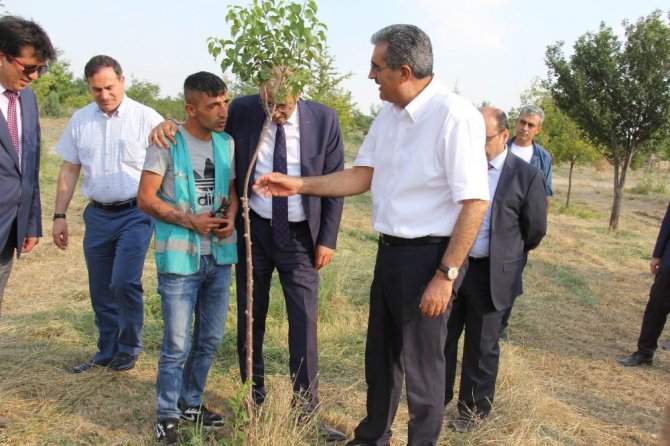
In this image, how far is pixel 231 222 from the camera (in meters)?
3.27

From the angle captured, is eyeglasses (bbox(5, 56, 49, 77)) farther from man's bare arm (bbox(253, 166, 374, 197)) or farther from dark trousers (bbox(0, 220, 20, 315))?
man's bare arm (bbox(253, 166, 374, 197))

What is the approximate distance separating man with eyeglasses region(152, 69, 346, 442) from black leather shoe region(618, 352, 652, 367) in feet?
10.4

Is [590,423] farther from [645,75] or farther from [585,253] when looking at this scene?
[645,75]

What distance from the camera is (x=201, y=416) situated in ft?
11.4

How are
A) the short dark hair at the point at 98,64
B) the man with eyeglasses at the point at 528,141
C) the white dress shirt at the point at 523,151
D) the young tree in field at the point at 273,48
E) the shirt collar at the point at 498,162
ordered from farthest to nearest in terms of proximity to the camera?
the white dress shirt at the point at 523,151, the man with eyeglasses at the point at 528,141, the short dark hair at the point at 98,64, the shirt collar at the point at 498,162, the young tree in field at the point at 273,48

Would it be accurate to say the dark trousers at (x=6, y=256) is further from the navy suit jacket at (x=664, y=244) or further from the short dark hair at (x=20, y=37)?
the navy suit jacket at (x=664, y=244)

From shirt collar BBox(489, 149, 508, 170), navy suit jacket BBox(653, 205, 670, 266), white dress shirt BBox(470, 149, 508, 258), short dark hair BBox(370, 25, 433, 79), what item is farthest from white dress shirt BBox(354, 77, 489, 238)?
navy suit jacket BBox(653, 205, 670, 266)

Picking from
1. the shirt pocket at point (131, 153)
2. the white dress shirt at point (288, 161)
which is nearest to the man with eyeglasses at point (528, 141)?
the white dress shirt at point (288, 161)

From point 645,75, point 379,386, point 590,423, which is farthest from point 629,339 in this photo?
point 645,75

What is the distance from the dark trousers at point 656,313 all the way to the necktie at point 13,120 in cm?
507

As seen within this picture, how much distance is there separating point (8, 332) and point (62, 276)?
1994 mm

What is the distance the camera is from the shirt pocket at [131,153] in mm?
4352

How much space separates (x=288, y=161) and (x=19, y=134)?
5.11ft

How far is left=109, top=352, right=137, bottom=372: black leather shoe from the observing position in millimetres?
4297
